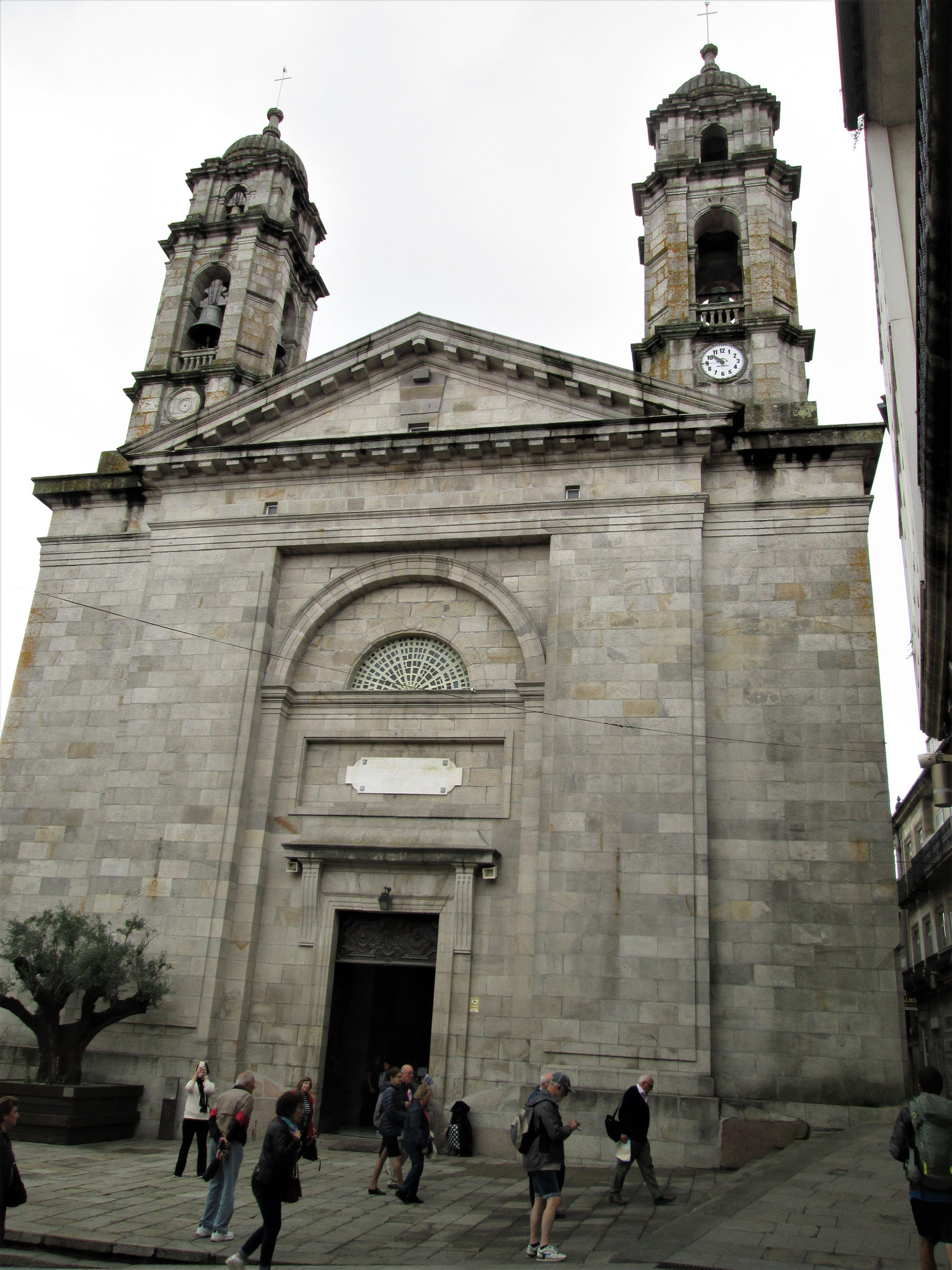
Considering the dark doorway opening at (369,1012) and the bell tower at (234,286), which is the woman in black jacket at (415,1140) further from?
the bell tower at (234,286)

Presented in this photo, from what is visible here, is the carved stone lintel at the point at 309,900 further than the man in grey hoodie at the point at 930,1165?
Yes

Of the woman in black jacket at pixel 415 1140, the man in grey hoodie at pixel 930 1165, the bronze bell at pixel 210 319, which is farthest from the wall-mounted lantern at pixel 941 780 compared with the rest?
the bronze bell at pixel 210 319

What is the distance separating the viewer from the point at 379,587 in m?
19.6

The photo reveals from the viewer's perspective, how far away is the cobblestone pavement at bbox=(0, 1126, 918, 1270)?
8.55m

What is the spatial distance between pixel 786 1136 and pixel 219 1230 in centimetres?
837

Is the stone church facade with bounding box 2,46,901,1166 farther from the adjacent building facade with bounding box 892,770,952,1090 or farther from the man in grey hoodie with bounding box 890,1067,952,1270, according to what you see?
the adjacent building facade with bounding box 892,770,952,1090

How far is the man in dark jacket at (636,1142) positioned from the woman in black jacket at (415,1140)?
7.15 ft

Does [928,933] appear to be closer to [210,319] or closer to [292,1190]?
[210,319]

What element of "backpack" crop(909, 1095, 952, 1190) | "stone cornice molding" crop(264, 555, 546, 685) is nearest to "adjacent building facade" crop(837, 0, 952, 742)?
"backpack" crop(909, 1095, 952, 1190)

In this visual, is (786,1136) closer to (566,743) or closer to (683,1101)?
(683,1101)

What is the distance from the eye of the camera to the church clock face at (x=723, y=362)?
20266mm

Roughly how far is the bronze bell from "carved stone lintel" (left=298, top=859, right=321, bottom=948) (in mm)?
13636

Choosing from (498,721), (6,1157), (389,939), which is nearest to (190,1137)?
(389,939)

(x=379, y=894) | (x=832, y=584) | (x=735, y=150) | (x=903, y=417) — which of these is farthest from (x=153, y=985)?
(x=735, y=150)
